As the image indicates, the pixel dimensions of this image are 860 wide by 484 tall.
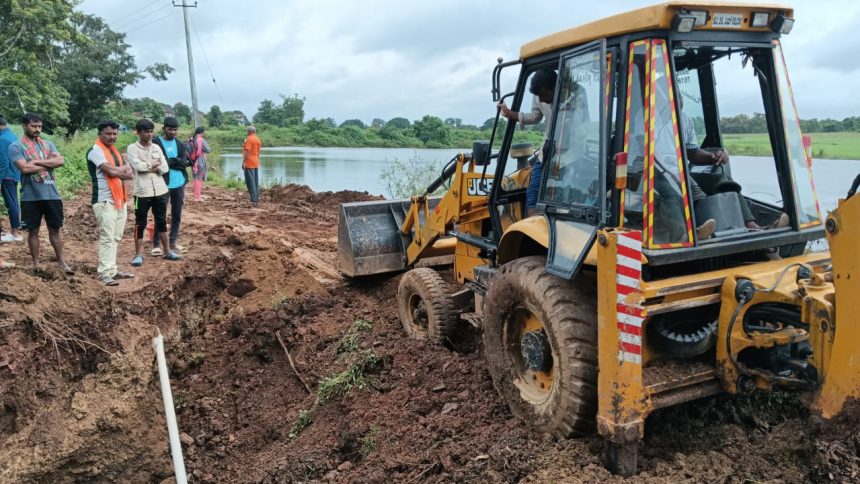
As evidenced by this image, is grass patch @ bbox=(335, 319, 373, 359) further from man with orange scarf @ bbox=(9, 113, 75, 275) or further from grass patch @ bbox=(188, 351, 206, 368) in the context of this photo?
man with orange scarf @ bbox=(9, 113, 75, 275)

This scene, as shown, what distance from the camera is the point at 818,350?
2.75m

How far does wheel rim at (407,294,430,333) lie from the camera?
18.3 ft

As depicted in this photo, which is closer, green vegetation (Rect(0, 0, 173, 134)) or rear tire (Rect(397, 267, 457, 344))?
rear tire (Rect(397, 267, 457, 344))

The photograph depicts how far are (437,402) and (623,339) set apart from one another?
177 centimetres

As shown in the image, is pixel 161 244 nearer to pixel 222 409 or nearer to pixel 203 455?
pixel 222 409

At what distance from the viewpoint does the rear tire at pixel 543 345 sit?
10.6 ft

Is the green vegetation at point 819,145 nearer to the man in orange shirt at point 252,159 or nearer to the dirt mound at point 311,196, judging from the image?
the dirt mound at point 311,196

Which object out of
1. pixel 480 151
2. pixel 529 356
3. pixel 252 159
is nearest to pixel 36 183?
pixel 480 151

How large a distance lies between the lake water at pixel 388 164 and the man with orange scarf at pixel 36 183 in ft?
13.7

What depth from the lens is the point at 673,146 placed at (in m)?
3.27

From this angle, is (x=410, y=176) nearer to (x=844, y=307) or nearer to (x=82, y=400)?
Answer: (x=82, y=400)

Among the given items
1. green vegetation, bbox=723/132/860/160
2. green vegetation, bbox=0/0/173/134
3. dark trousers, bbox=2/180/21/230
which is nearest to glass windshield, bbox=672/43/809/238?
green vegetation, bbox=723/132/860/160

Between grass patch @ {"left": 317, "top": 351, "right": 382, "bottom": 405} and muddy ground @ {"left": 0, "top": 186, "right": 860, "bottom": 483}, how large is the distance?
0.7 inches

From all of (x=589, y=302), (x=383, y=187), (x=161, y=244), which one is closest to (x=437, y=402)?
(x=589, y=302)
